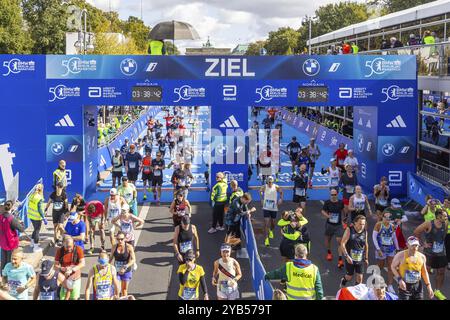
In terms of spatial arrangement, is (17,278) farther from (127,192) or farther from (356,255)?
(356,255)

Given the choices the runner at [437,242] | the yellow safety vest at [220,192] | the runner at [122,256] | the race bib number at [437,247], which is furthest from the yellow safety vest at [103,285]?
the yellow safety vest at [220,192]

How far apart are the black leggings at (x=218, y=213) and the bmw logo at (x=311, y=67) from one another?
5451 millimetres

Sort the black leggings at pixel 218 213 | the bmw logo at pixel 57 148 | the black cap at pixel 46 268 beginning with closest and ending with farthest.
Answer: the black cap at pixel 46 268, the black leggings at pixel 218 213, the bmw logo at pixel 57 148

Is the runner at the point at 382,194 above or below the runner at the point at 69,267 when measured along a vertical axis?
above

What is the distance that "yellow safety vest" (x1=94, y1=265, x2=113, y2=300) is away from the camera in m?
7.48

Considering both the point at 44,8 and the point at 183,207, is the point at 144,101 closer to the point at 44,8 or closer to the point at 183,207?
the point at 183,207

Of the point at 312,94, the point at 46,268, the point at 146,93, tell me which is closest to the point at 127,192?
the point at 146,93

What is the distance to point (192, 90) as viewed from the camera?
16562 mm

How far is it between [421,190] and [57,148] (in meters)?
10.9

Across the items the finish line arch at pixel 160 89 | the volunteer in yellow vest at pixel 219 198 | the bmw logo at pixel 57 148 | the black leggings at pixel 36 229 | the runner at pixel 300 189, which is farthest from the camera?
the bmw logo at pixel 57 148

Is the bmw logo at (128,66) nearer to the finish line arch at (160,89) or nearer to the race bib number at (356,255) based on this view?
the finish line arch at (160,89)

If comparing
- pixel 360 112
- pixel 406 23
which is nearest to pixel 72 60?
pixel 360 112

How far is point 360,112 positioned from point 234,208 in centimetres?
901

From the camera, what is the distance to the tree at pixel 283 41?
95.8 m
